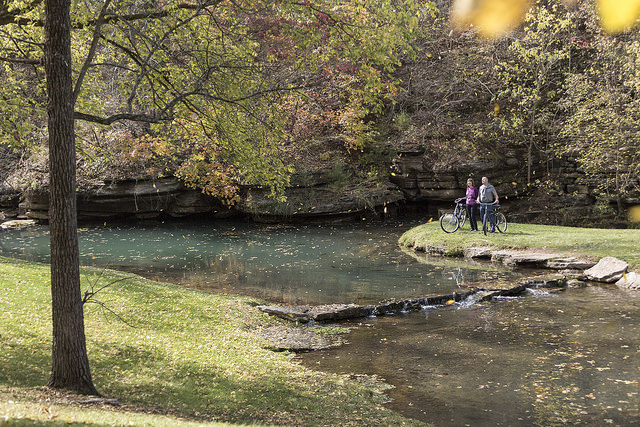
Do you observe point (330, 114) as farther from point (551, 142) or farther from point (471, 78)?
point (551, 142)

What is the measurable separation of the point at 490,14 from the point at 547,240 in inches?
986

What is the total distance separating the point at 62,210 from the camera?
676 cm

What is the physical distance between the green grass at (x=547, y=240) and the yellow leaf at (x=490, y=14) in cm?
1845

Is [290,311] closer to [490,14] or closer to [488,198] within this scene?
[488,198]

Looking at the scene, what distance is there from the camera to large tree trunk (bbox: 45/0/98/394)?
6.74m

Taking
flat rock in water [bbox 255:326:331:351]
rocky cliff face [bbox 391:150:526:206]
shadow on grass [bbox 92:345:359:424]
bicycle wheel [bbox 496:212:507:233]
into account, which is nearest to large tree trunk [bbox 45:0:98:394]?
shadow on grass [bbox 92:345:359:424]

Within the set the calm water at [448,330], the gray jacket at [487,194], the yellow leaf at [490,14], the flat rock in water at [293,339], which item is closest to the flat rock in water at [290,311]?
the flat rock in water at [293,339]

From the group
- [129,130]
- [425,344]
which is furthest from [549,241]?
[129,130]

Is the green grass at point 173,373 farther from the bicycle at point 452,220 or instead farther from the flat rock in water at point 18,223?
the flat rock in water at point 18,223

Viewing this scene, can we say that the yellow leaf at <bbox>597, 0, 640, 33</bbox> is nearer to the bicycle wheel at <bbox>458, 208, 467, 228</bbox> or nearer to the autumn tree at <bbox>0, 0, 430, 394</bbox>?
the bicycle wheel at <bbox>458, 208, 467, 228</bbox>

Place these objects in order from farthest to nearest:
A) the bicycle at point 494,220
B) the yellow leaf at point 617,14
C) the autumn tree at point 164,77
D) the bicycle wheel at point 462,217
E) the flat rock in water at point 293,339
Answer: the yellow leaf at point 617,14
the bicycle wheel at point 462,217
the bicycle at point 494,220
the flat rock in water at point 293,339
the autumn tree at point 164,77

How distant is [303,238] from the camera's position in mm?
28391

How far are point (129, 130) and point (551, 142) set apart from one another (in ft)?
84.7

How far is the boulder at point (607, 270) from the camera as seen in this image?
54.4 ft
